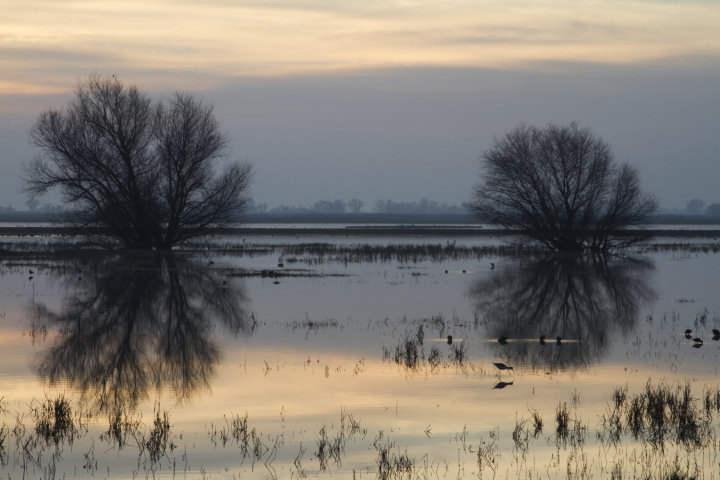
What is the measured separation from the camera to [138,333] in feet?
60.8

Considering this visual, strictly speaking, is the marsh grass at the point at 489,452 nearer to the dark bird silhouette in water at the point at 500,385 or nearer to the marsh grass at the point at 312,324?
the dark bird silhouette in water at the point at 500,385

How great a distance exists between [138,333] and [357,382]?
265 inches

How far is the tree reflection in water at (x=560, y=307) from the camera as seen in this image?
1648 cm

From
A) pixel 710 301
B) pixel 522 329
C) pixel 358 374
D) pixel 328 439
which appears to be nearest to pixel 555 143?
pixel 710 301

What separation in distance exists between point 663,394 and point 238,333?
9.20 meters

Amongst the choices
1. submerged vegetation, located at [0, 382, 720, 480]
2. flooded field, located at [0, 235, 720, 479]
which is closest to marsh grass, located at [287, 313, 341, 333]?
flooded field, located at [0, 235, 720, 479]

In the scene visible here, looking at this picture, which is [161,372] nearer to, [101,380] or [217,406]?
[101,380]

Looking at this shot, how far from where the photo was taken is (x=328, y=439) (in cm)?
1013

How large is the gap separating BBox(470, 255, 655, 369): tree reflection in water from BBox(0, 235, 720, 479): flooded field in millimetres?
111

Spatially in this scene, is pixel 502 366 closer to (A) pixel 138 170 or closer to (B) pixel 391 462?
(B) pixel 391 462

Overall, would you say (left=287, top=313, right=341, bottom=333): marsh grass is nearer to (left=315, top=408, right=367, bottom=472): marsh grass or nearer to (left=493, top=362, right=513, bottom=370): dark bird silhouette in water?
(left=493, top=362, right=513, bottom=370): dark bird silhouette in water

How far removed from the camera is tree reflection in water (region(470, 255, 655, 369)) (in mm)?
16484

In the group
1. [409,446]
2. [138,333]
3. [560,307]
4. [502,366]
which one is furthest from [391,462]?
[560,307]

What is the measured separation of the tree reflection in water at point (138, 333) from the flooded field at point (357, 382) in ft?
0.23
